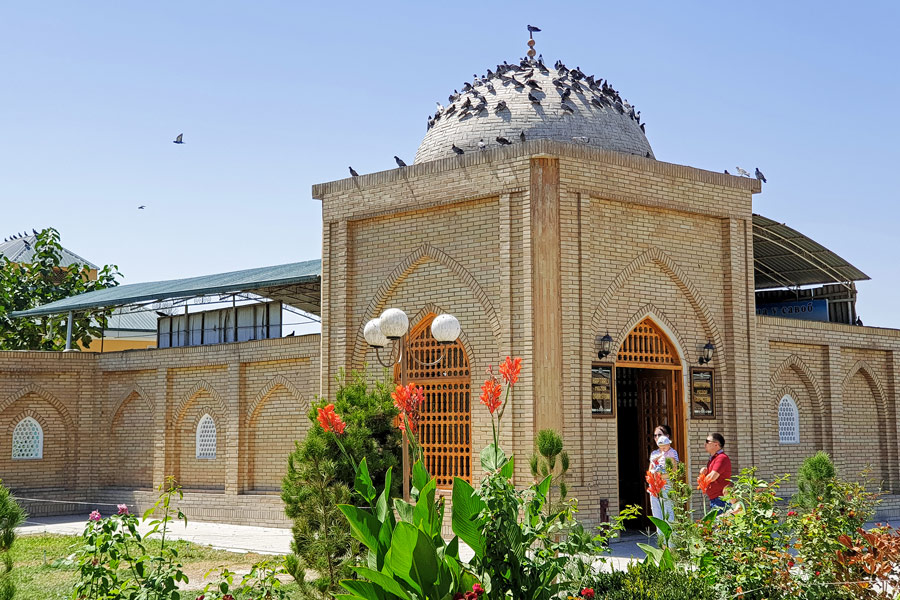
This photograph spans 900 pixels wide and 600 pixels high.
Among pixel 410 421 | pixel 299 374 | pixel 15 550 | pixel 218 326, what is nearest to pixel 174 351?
pixel 218 326

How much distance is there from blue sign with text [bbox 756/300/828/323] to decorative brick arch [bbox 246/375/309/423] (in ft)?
28.9

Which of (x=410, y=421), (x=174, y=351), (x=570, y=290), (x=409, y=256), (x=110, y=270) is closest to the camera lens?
(x=410, y=421)

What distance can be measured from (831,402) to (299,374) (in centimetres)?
909

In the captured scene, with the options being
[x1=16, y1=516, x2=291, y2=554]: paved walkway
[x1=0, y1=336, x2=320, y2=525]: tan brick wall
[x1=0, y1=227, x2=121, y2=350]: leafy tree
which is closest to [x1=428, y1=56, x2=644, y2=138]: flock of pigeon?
[x1=0, y1=336, x2=320, y2=525]: tan brick wall

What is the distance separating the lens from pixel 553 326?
1178cm

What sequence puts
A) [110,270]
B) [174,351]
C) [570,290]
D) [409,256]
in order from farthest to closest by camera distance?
[110,270] < [174,351] < [409,256] < [570,290]

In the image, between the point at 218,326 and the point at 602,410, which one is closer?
the point at 602,410

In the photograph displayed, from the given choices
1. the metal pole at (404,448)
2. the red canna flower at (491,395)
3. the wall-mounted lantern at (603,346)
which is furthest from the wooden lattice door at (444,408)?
the red canna flower at (491,395)

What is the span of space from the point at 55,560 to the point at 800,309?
14.4 m

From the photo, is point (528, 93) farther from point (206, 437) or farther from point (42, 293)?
point (42, 293)

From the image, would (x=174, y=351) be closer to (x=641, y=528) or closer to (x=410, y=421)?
(x=641, y=528)

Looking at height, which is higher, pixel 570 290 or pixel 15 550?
pixel 570 290

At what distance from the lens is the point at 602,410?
12.1 meters

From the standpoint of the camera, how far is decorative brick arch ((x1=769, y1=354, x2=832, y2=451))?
15676 mm
